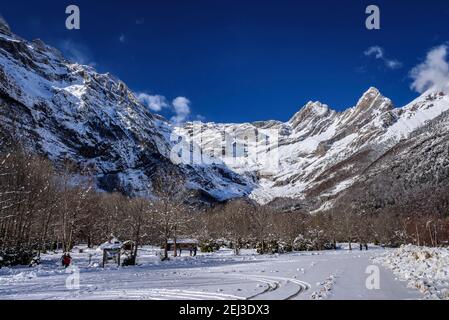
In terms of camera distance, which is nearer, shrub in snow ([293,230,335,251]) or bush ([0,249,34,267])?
bush ([0,249,34,267])

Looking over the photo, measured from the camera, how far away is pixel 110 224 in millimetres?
87562

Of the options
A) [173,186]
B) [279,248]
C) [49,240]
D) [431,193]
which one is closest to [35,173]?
[173,186]

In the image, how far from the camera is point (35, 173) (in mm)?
52875

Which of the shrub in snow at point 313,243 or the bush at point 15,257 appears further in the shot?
the shrub in snow at point 313,243

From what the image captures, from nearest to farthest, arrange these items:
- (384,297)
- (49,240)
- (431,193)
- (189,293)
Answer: (384,297)
(189,293)
(49,240)
(431,193)

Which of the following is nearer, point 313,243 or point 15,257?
point 15,257

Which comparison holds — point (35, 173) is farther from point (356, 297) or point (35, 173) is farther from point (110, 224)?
point (356, 297)

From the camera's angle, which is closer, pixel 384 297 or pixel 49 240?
pixel 384 297

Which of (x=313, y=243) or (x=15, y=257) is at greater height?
(x=15, y=257)

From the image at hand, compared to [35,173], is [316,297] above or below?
below

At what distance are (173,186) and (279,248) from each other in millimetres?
30340
